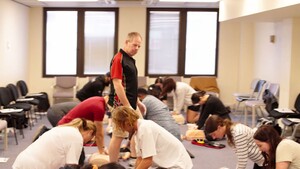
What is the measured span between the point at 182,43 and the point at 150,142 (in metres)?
6.82

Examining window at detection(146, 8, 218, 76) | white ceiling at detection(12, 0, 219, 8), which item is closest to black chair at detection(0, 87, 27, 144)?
white ceiling at detection(12, 0, 219, 8)

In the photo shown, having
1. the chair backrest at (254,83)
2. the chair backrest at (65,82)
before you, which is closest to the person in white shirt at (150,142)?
the chair backrest at (254,83)

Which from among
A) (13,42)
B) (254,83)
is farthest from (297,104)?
(13,42)

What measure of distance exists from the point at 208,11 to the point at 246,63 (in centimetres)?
154

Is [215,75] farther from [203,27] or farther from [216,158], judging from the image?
[216,158]

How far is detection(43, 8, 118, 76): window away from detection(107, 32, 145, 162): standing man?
5662mm

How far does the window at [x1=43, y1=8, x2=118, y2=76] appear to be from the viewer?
31.1ft

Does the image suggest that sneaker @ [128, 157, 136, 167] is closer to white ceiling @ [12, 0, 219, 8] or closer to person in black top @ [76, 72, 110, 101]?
person in black top @ [76, 72, 110, 101]

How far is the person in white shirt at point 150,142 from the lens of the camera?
298cm

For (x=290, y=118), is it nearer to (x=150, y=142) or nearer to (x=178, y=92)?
(x=178, y=92)

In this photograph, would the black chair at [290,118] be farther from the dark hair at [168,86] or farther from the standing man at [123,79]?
the standing man at [123,79]

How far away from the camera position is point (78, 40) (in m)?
9.51

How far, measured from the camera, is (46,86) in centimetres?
940

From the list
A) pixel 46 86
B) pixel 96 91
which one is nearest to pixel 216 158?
pixel 96 91
